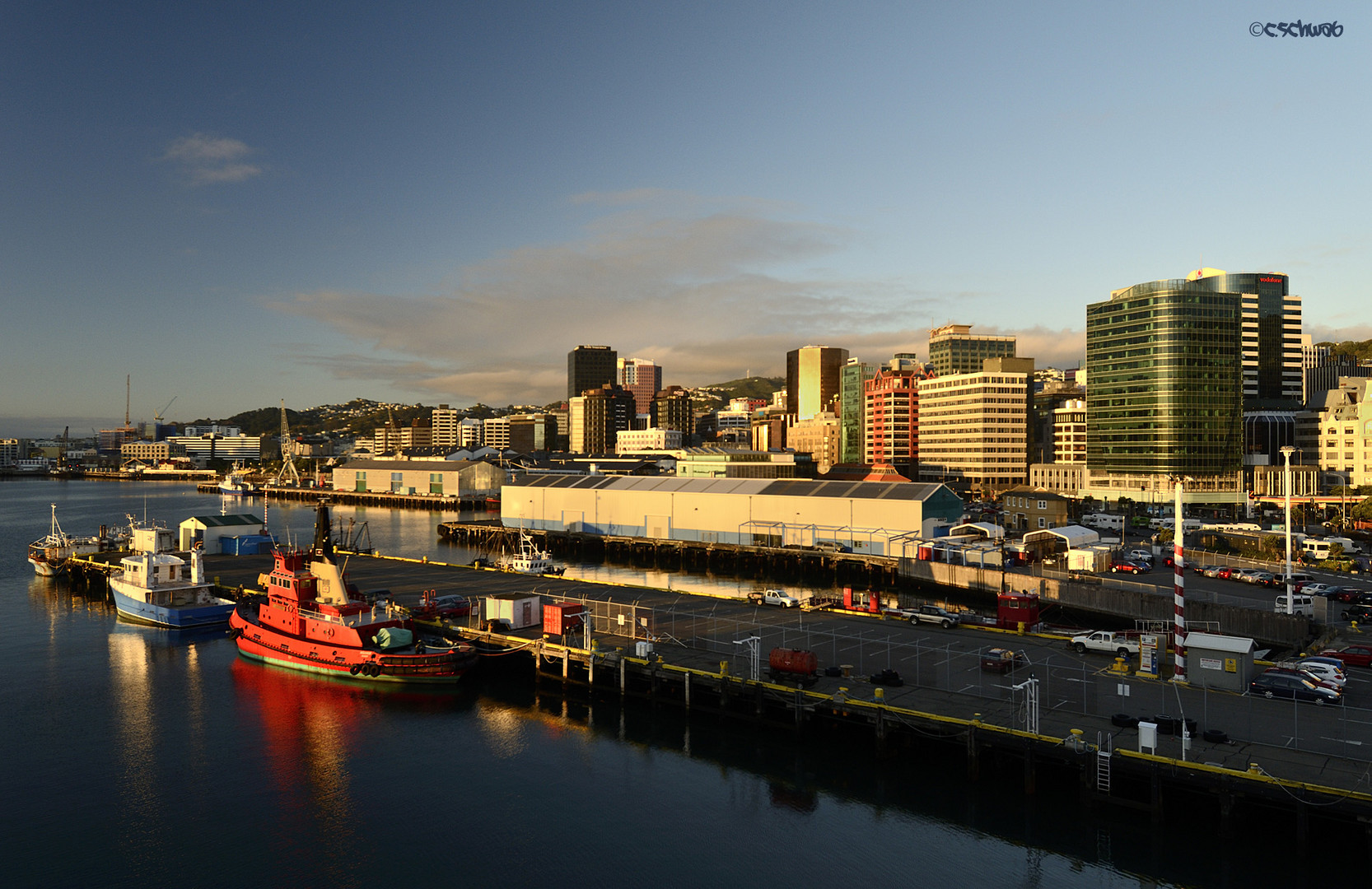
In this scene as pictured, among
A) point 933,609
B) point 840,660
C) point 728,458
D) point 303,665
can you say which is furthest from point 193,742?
point 728,458

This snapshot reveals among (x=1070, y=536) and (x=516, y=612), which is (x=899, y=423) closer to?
(x=1070, y=536)

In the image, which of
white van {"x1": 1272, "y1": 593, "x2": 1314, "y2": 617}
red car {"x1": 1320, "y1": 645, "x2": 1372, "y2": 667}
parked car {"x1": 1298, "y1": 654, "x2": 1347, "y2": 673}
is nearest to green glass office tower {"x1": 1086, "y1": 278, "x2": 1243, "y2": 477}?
white van {"x1": 1272, "y1": 593, "x2": 1314, "y2": 617}

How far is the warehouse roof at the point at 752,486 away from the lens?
77250mm

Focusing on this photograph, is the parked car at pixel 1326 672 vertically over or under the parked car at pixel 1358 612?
over

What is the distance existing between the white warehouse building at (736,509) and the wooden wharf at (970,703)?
2932 cm

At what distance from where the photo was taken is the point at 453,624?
44844 millimetres

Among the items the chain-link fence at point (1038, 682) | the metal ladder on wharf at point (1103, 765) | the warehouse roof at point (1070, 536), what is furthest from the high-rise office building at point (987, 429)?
the metal ladder on wharf at point (1103, 765)

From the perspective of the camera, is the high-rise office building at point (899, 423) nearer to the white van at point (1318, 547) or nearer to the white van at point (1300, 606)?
the white van at point (1318, 547)

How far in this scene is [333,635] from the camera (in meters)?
41.8

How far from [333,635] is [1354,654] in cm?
4670

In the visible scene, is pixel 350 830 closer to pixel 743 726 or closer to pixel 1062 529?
pixel 743 726

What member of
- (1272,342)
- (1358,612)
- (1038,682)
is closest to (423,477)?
(1358,612)

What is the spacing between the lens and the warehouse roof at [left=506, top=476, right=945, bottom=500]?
7725 cm

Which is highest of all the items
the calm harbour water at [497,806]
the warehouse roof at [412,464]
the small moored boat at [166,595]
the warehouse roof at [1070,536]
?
the warehouse roof at [412,464]
